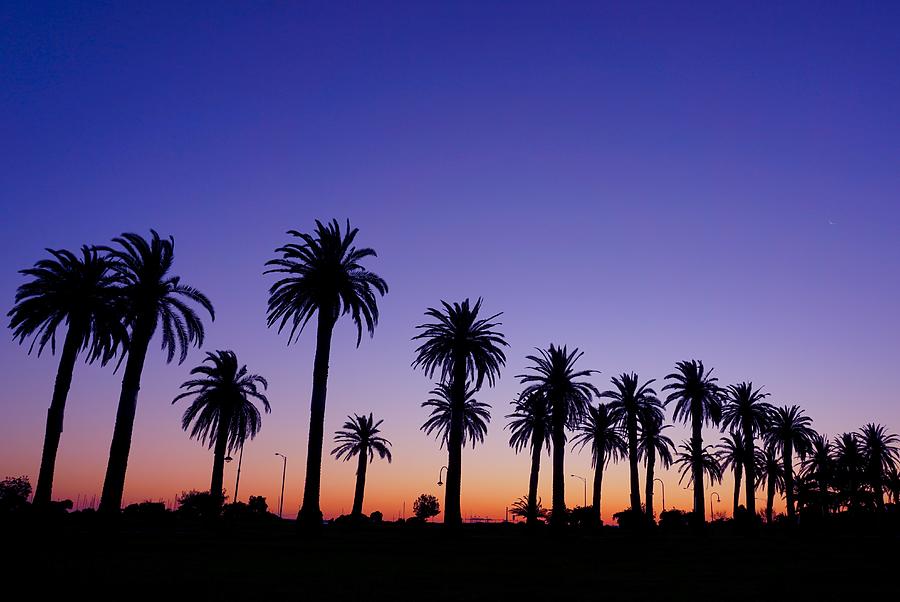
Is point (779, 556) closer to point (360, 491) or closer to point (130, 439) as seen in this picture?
point (130, 439)

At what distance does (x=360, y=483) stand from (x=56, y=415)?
3943 cm

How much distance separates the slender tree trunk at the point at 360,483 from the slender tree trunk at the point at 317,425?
3214 cm

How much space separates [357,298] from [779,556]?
91.3 ft

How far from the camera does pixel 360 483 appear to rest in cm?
7712

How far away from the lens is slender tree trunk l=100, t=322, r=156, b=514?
128 feet

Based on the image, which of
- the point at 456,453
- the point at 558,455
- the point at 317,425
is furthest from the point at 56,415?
the point at 558,455

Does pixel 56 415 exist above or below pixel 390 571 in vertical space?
above

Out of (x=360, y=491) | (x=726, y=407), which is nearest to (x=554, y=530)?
(x=360, y=491)

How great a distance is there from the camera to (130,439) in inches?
1571

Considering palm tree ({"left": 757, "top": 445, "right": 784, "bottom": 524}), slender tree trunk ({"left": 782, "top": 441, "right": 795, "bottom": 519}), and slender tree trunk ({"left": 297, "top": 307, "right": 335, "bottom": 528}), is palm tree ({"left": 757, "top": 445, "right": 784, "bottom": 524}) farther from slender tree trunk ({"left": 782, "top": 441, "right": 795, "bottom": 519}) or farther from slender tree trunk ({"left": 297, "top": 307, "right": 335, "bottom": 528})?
slender tree trunk ({"left": 297, "top": 307, "right": 335, "bottom": 528})

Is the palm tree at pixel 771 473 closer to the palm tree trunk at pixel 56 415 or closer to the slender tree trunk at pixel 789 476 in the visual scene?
the slender tree trunk at pixel 789 476

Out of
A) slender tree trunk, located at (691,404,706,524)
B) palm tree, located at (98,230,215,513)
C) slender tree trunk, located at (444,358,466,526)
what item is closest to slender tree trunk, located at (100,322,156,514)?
palm tree, located at (98,230,215,513)

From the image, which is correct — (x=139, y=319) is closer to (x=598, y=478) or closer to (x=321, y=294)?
(x=321, y=294)

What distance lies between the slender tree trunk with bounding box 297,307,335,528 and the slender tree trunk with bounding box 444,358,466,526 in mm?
12487
